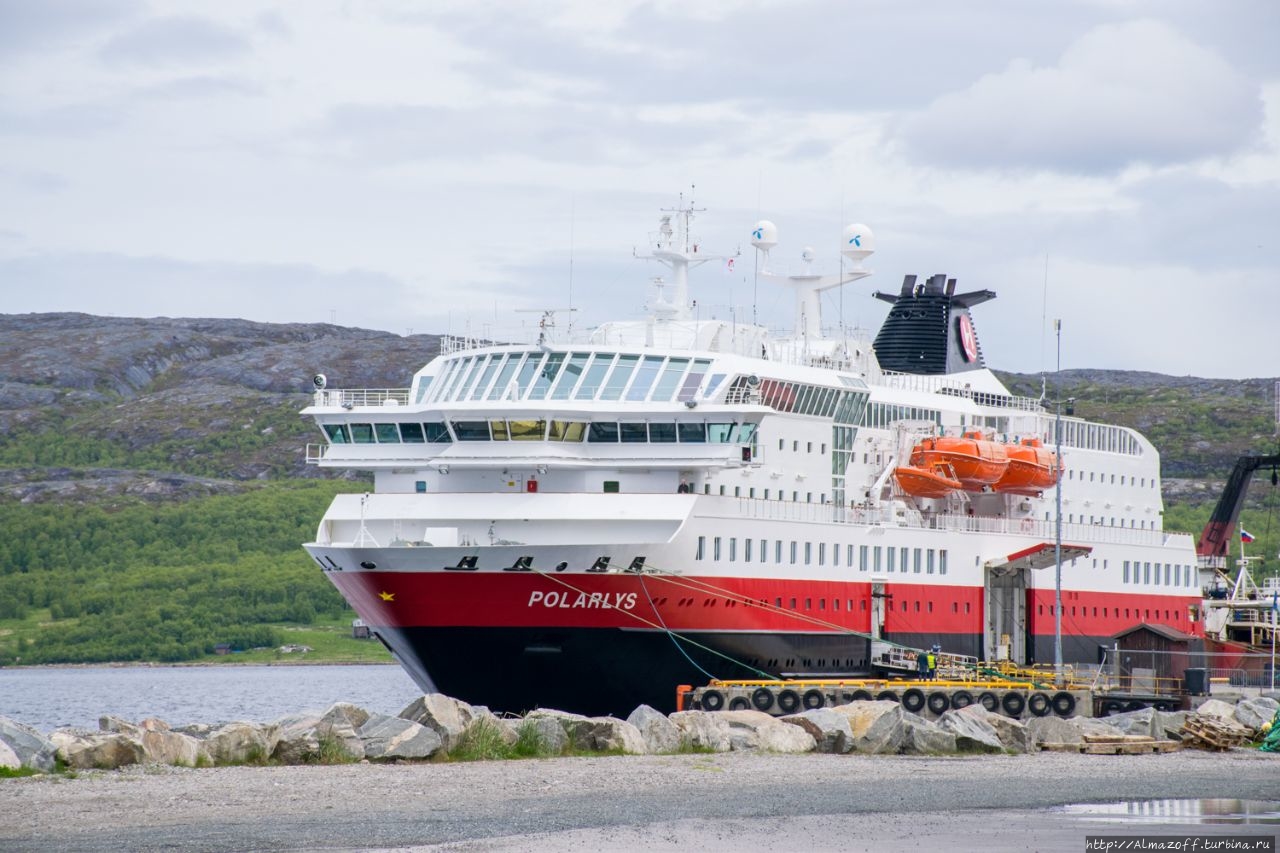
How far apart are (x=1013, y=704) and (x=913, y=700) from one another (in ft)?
9.20

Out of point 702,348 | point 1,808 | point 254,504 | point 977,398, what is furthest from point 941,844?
point 254,504

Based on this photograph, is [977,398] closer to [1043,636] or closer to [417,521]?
[1043,636]

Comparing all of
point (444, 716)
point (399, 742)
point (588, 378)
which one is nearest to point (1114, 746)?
point (444, 716)

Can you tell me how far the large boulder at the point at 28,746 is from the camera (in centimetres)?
2852

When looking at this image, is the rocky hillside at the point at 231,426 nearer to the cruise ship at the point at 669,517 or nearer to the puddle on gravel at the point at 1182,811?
the cruise ship at the point at 669,517

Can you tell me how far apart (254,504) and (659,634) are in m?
107

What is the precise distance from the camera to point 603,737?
110 feet

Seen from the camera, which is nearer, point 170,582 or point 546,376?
point 546,376

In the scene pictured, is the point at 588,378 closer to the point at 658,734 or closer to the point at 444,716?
the point at 658,734

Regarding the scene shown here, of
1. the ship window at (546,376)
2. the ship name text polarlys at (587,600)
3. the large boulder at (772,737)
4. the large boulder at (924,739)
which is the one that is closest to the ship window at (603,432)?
the ship window at (546,376)

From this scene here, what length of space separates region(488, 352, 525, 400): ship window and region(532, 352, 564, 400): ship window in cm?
34

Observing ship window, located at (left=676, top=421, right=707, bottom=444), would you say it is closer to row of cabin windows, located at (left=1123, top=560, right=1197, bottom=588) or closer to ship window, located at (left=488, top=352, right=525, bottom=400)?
ship window, located at (left=488, top=352, right=525, bottom=400)

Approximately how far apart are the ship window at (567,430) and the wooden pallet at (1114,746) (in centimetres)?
1212

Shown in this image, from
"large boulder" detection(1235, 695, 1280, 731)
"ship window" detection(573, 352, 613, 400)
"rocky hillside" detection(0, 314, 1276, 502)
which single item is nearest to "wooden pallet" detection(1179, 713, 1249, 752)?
"large boulder" detection(1235, 695, 1280, 731)
